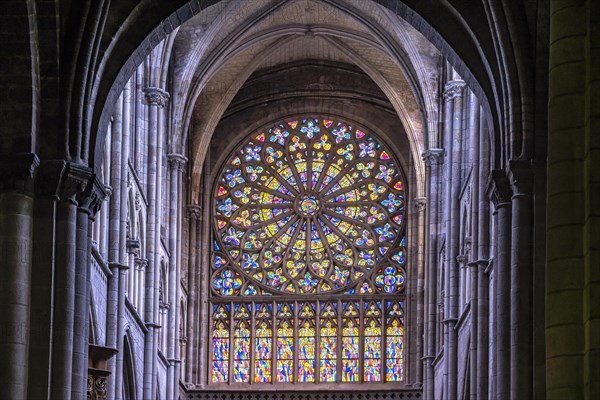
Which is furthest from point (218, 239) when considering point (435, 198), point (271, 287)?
point (435, 198)

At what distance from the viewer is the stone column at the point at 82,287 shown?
25.1m

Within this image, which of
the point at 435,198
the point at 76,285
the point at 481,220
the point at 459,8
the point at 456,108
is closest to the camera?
the point at 76,285

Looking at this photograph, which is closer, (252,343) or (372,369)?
(372,369)

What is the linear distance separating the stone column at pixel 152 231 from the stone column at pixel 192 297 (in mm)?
8861

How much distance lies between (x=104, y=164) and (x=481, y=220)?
746 centimetres

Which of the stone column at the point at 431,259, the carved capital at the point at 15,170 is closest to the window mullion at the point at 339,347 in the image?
the stone column at the point at 431,259

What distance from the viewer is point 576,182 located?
593 inches

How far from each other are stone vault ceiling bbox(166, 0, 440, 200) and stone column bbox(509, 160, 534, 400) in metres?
15.7

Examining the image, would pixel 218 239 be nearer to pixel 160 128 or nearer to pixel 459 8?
pixel 160 128

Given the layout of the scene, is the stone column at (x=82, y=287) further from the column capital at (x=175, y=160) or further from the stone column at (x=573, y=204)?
the column capital at (x=175, y=160)

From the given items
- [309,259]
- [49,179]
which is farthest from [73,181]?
[309,259]

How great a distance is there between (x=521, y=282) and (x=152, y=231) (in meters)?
14.7

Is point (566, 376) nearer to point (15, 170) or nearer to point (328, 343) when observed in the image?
point (15, 170)

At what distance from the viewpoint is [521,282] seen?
24.7 metres
